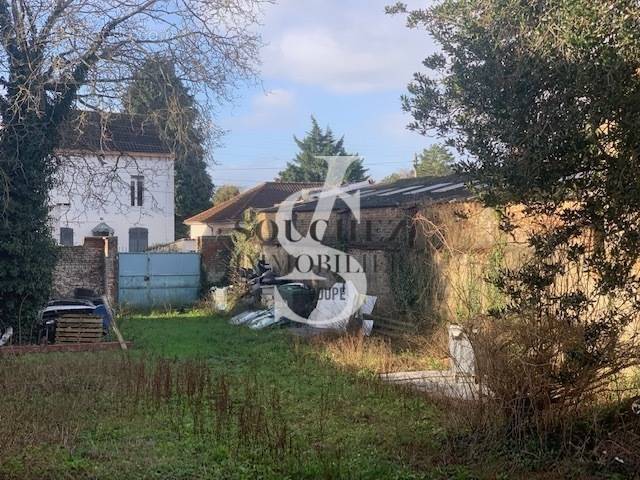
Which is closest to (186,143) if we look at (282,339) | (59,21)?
(59,21)

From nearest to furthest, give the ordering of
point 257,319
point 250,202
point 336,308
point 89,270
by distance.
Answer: point 336,308 → point 257,319 → point 89,270 → point 250,202

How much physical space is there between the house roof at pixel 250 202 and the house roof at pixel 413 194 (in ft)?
35.6

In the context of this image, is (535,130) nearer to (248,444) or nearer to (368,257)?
(248,444)

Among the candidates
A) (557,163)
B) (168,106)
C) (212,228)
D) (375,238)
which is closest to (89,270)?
(168,106)

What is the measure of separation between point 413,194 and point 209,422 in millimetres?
10647

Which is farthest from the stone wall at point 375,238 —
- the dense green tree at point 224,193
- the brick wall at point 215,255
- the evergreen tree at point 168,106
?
the dense green tree at point 224,193

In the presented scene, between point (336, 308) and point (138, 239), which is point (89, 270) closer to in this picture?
point (336, 308)

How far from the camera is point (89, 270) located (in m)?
18.3

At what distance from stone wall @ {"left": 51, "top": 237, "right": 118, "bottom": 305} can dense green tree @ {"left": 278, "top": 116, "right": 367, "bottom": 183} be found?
29.0 meters

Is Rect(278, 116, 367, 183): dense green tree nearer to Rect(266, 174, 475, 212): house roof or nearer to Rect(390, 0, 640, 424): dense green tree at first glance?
Rect(266, 174, 475, 212): house roof

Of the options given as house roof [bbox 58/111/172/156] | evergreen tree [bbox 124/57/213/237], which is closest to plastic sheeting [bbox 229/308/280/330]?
evergreen tree [bbox 124/57/213/237]

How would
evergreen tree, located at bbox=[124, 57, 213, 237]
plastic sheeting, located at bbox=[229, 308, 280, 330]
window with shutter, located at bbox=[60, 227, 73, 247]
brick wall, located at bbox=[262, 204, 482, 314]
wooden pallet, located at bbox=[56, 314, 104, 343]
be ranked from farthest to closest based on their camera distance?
window with shutter, located at bbox=[60, 227, 73, 247], plastic sheeting, located at bbox=[229, 308, 280, 330], brick wall, located at bbox=[262, 204, 482, 314], evergreen tree, located at bbox=[124, 57, 213, 237], wooden pallet, located at bbox=[56, 314, 104, 343]

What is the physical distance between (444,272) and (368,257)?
3.42 meters

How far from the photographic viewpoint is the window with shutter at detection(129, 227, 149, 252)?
34094 millimetres
